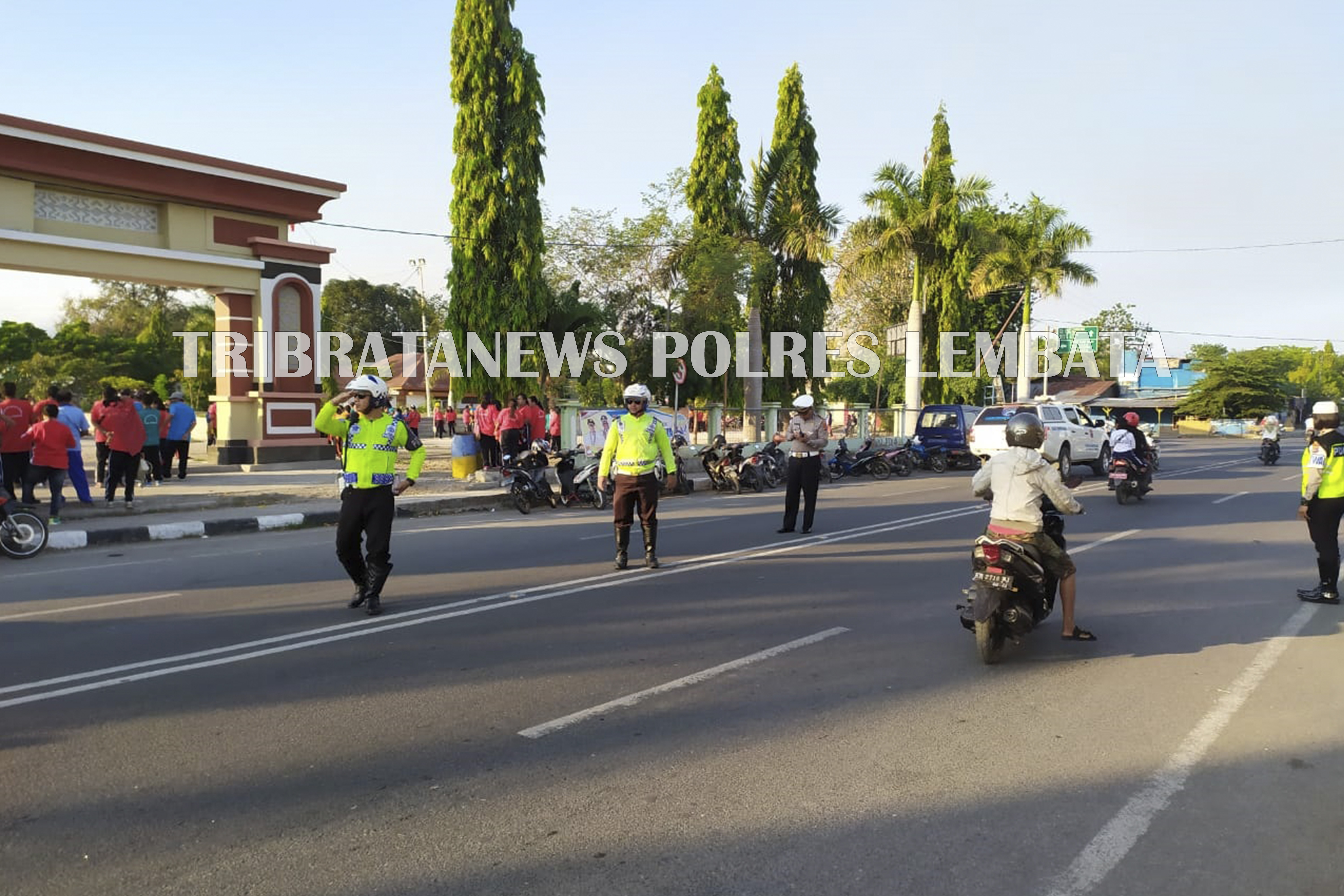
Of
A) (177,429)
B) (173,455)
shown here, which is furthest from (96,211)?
(177,429)

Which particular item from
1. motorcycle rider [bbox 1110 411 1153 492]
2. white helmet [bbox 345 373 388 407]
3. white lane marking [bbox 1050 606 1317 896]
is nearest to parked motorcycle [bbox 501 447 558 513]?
white helmet [bbox 345 373 388 407]

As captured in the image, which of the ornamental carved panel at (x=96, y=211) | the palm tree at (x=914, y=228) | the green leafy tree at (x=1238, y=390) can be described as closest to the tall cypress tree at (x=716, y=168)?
the palm tree at (x=914, y=228)

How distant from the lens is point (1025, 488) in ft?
20.6

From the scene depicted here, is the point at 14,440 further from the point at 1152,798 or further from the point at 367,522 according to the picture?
the point at 1152,798

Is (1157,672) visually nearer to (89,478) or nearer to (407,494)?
(407,494)

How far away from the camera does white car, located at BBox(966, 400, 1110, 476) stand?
896 inches

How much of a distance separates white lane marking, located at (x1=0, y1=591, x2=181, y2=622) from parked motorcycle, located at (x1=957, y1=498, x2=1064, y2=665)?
676cm

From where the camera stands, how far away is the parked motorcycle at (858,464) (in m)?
23.8

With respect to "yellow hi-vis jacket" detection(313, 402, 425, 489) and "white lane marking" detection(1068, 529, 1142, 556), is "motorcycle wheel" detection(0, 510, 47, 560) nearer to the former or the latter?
"yellow hi-vis jacket" detection(313, 402, 425, 489)

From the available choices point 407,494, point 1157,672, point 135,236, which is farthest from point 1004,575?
point 135,236

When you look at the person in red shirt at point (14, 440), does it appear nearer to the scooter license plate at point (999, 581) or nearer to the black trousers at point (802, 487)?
the black trousers at point (802, 487)

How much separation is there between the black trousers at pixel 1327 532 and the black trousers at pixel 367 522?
24.5 ft

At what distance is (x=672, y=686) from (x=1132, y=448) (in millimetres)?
12821

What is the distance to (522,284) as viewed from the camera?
25391mm
